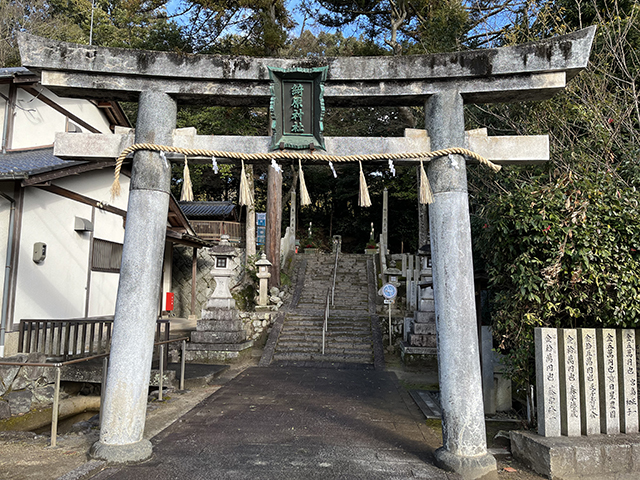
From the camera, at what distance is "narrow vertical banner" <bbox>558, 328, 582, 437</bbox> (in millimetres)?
4488

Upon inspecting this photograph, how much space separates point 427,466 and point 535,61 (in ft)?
14.0

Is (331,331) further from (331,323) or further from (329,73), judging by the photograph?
(329,73)

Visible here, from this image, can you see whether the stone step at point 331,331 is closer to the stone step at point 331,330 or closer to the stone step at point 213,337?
the stone step at point 331,330

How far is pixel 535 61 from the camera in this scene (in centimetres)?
439

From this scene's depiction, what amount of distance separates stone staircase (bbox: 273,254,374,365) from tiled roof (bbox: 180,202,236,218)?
22.0 ft

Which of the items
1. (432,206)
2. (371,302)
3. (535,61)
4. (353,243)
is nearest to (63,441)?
(432,206)

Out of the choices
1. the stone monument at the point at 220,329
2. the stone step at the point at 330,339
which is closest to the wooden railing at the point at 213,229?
the stone monument at the point at 220,329

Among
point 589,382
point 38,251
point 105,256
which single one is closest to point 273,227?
point 105,256

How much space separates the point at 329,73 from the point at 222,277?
8.26 metres

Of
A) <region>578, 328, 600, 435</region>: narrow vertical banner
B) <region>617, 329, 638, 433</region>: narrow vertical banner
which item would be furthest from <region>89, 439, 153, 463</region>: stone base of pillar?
<region>617, 329, 638, 433</region>: narrow vertical banner

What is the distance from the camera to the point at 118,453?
4180 millimetres

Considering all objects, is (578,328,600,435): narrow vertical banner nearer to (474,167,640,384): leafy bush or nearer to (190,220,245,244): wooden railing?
(474,167,640,384): leafy bush

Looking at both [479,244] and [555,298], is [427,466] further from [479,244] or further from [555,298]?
[479,244]

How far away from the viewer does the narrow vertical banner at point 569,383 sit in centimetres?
449
